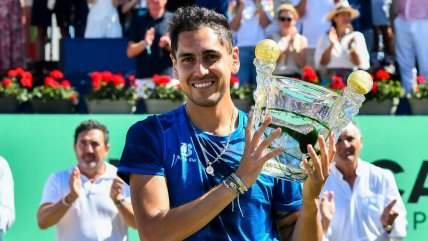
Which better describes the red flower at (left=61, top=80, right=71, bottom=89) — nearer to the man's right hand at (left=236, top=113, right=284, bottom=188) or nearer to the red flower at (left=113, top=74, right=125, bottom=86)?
the red flower at (left=113, top=74, right=125, bottom=86)

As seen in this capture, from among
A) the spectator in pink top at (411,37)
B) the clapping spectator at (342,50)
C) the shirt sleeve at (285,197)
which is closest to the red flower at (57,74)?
the clapping spectator at (342,50)

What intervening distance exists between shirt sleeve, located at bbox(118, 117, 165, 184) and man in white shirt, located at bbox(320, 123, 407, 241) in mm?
3900

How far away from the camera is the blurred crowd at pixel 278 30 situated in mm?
9570

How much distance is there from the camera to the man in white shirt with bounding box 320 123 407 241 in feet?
24.2

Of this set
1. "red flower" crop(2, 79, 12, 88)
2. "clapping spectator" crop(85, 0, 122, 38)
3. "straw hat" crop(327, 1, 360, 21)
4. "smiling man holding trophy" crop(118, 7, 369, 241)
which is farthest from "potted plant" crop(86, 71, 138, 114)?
"smiling man holding trophy" crop(118, 7, 369, 241)

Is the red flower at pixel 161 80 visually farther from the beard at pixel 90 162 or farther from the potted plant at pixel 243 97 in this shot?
the beard at pixel 90 162

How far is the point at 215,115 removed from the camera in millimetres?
3668

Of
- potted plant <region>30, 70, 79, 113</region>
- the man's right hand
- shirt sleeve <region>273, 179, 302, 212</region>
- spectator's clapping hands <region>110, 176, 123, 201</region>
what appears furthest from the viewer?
potted plant <region>30, 70, 79, 113</region>

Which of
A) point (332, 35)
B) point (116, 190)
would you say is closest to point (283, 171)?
point (116, 190)

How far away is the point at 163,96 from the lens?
Result: 30.1 ft

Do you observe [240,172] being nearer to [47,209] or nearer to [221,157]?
[221,157]

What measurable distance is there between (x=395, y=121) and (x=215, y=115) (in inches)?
210

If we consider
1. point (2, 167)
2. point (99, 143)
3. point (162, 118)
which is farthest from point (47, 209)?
point (162, 118)

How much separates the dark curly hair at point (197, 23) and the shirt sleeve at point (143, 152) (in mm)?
271
